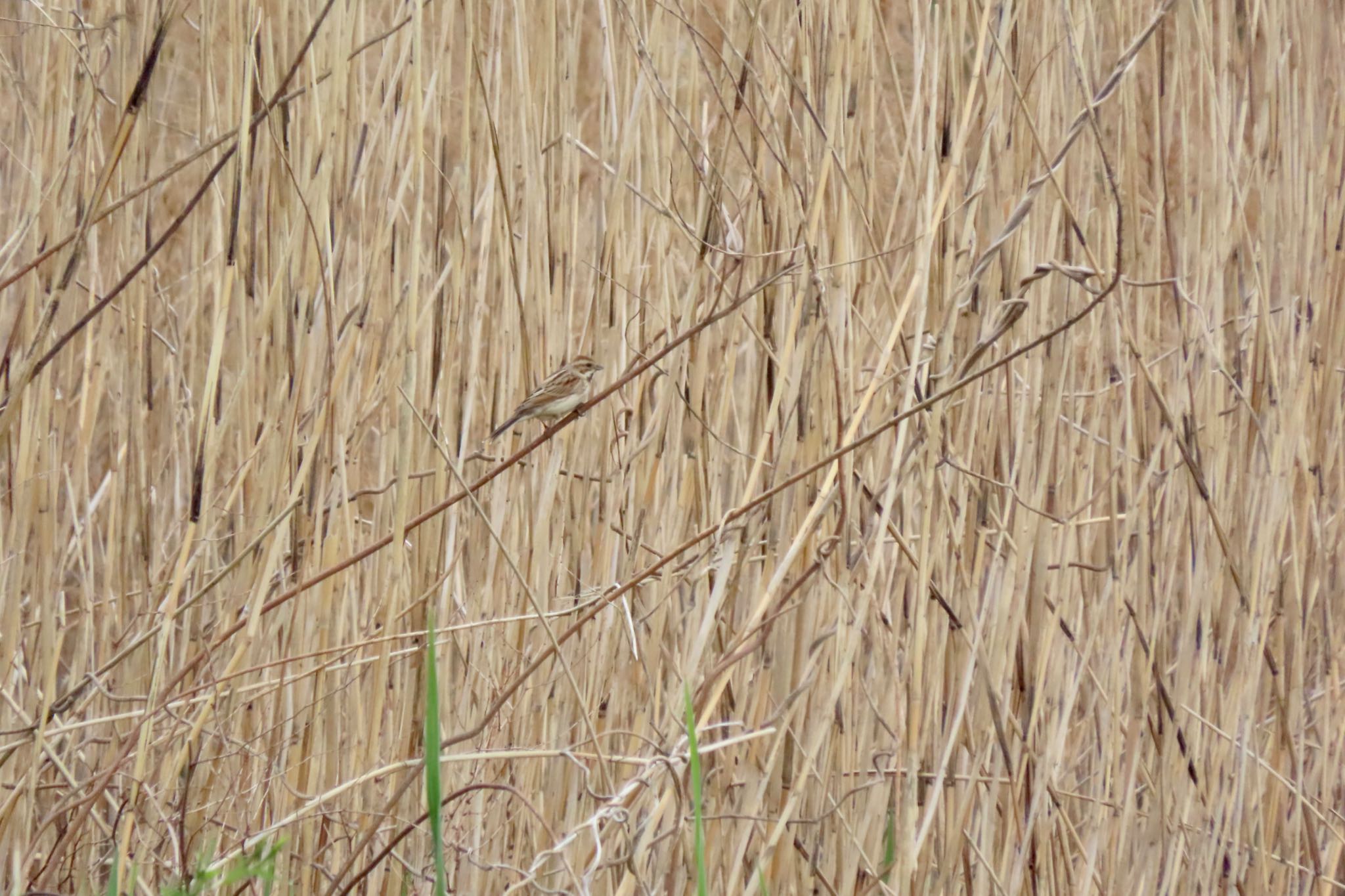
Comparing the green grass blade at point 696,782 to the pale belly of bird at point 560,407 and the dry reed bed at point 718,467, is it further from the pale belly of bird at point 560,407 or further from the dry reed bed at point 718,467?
the pale belly of bird at point 560,407

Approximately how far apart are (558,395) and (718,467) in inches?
8.1

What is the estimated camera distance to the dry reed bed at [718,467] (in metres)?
1.30

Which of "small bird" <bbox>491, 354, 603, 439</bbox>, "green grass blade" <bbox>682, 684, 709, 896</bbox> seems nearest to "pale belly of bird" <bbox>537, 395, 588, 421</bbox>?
"small bird" <bbox>491, 354, 603, 439</bbox>

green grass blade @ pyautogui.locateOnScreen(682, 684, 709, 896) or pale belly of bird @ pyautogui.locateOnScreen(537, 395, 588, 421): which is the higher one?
pale belly of bird @ pyautogui.locateOnScreen(537, 395, 588, 421)

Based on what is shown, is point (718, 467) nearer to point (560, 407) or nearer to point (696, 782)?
point (560, 407)

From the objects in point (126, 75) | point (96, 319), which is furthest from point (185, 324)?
point (126, 75)

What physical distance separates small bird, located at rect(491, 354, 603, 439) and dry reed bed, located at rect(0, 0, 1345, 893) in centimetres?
2

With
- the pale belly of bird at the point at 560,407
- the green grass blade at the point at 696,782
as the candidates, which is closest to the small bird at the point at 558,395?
the pale belly of bird at the point at 560,407

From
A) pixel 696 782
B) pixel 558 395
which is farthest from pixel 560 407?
pixel 696 782

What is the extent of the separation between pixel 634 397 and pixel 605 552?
8.4 inches

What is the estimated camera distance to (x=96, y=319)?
1565mm

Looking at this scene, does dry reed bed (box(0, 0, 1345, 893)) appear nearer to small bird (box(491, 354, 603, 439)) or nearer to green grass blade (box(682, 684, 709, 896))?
small bird (box(491, 354, 603, 439))

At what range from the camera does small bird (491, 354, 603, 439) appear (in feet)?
4.70

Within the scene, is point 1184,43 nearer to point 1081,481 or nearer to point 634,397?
point 1081,481
